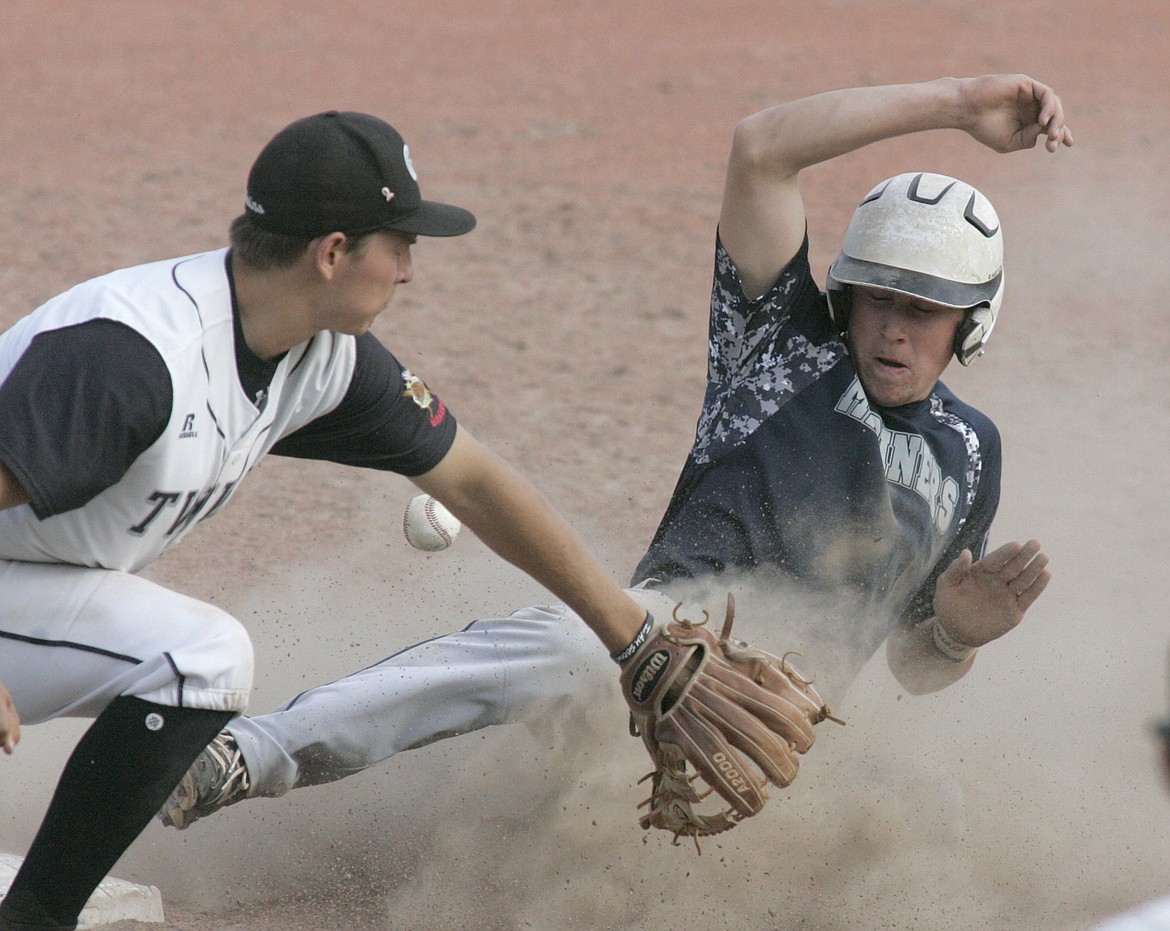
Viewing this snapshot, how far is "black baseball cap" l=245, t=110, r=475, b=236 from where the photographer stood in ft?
8.68

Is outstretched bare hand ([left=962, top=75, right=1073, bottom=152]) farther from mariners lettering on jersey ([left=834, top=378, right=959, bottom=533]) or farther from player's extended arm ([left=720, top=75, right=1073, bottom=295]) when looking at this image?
mariners lettering on jersey ([left=834, top=378, right=959, bottom=533])

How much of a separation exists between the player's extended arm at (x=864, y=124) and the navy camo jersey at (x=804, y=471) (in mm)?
187

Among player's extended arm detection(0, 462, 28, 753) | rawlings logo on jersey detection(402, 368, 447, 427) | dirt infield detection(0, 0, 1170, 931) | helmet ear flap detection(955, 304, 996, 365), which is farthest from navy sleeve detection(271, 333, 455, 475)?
helmet ear flap detection(955, 304, 996, 365)

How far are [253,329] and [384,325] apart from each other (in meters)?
4.92

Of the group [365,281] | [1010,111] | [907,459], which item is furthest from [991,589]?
[365,281]

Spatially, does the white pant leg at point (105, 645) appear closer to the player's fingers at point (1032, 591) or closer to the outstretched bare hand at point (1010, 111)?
the player's fingers at point (1032, 591)

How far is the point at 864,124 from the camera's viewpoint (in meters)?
3.46

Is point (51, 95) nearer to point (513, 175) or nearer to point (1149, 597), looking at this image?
point (513, 175)

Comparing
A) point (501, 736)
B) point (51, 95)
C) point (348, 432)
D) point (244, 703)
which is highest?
point (348, 432)

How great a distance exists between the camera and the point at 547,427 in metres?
6.55

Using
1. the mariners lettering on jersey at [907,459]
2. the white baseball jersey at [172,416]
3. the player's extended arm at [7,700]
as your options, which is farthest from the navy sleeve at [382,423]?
the mariners lettering on jersey at [907,459]

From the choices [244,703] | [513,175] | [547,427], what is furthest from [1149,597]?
[513,175]

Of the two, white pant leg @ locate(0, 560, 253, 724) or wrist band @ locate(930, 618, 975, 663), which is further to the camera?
wrist band @ locate(930, 618, 975, 663)

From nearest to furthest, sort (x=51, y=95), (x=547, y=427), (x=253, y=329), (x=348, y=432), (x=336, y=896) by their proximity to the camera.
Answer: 1. (x=253, y=329)
2. (x=348, y=432)
3. (x=336, y=896)
4. (x=547, y=427)
5. (x=51, y=95)
